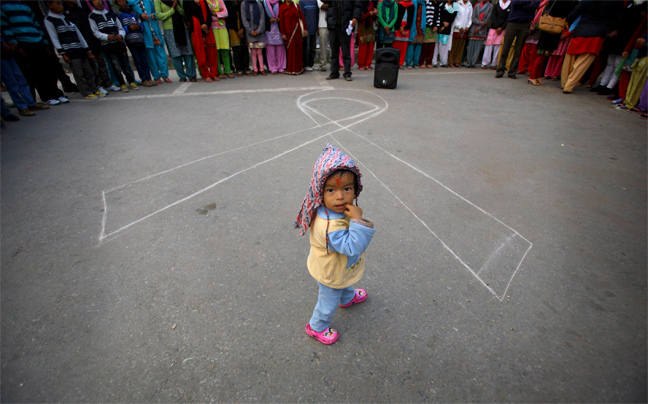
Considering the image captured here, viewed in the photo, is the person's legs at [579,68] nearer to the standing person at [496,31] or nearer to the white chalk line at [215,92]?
the standing person at [496,31]

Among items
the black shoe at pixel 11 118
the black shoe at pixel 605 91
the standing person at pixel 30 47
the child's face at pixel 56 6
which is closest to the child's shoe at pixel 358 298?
the black shoe at pixel 11 118

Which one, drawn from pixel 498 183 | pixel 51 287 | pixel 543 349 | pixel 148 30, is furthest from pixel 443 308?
pixel 148 30

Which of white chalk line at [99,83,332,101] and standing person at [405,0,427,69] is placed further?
standing person at [405,0,427,69]

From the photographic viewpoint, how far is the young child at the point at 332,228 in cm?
139

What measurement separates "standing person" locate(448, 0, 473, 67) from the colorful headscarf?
1149 centimetres

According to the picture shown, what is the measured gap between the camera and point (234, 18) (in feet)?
27.3

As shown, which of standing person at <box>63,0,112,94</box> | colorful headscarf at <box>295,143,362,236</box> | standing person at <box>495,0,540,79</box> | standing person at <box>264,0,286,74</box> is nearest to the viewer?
colorful headscarf at <box>295,143,362,236</box>

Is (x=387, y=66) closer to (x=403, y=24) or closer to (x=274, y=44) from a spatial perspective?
(x=403, y=24)

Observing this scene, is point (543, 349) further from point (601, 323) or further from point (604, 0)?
point (604, 0)

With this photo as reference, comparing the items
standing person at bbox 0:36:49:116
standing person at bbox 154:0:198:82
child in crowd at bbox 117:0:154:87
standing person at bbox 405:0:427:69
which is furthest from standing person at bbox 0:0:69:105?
standing person at bbox 405:0:427:69

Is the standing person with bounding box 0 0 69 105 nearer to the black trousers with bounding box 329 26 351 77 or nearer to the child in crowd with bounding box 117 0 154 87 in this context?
the child in crowd with bounding box 117 0 154 87

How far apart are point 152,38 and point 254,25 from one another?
8.66 feet

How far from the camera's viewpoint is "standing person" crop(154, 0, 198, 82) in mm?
7227

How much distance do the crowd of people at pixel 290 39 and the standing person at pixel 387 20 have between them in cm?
3
